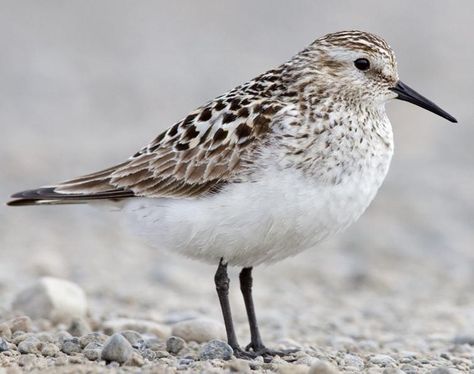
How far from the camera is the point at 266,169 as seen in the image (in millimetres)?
7016

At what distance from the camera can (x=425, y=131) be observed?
1823cm

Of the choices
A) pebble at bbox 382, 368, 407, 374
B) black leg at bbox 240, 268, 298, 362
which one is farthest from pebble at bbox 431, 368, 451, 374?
black leg at bbox 240, 268, 298, 362

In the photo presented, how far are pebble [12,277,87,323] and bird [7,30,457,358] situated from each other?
42.5 inches

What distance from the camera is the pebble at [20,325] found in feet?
25.6

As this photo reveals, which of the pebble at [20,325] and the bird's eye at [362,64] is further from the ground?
the bird's eye at [362,64]

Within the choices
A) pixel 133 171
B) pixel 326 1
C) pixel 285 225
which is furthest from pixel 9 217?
pixel 326 1

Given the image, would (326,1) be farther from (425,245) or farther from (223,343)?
(223,343)

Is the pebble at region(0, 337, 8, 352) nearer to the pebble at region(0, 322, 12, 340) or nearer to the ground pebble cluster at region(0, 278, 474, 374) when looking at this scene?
the ground pebble cluster at region(0, 278, 474, 374)

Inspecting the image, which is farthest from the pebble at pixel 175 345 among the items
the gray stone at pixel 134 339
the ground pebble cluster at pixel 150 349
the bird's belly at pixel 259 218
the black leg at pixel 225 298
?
the bird's belly at pixel 259 218

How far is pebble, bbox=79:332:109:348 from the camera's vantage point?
7.33 metres

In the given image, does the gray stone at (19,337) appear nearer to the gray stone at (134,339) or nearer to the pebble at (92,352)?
the pebble at (92,352)

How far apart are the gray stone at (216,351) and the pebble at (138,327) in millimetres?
A: 991

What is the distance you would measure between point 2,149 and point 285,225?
9.70 meters

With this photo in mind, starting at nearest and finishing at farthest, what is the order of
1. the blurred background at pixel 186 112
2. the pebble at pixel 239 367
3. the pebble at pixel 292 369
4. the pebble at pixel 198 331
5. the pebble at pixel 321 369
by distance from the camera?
the pebble at pixel 321 369 < the pebble at pixel 292 369 < the pebble at pixel 239 367 < the pebble at pixel 198 331 < the blurred background at pixel 186 112
